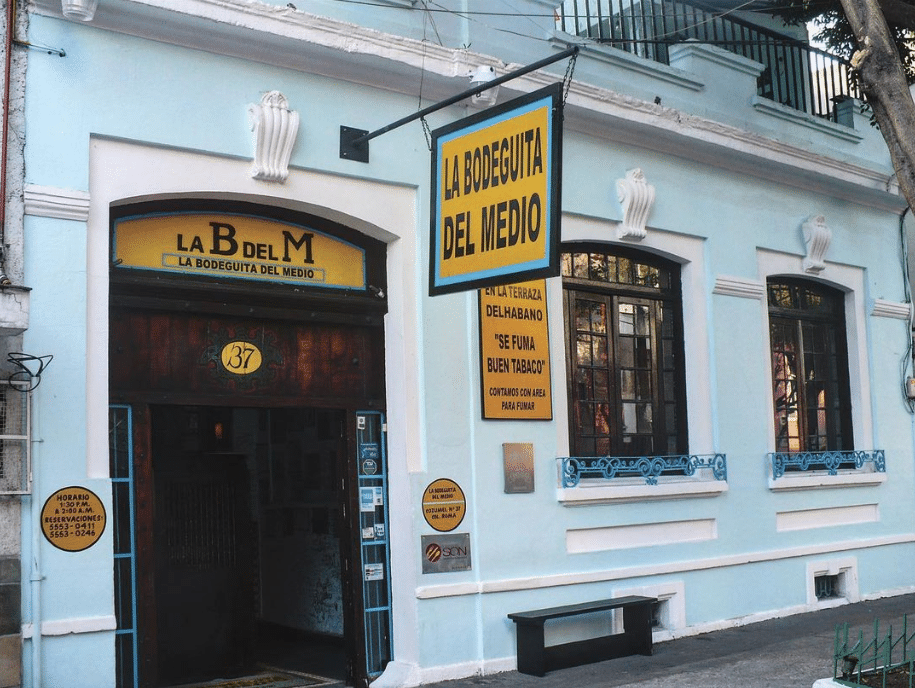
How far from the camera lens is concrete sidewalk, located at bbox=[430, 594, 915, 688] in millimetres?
8594

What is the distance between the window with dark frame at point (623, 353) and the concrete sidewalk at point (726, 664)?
6.31ft

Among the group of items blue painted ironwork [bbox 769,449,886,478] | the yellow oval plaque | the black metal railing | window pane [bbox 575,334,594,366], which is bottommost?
blue painted ironwork [bbox 769,449,886,478]

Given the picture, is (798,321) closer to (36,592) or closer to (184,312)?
(184,312)

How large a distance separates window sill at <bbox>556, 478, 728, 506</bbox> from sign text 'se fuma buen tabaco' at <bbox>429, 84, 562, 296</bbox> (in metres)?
2.85

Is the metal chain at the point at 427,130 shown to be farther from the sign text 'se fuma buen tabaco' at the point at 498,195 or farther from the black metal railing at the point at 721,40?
the black metal railing at the point at 721,40

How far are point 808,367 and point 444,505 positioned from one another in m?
6.03

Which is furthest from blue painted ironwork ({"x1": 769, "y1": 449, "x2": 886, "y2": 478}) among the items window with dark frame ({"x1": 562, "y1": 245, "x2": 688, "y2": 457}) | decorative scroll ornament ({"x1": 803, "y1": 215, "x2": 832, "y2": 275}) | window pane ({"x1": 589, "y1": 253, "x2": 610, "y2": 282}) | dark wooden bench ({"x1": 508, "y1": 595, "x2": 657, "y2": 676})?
window pane ({"x1": 589, "y1": 253, "x2": 610, "y2": 282})

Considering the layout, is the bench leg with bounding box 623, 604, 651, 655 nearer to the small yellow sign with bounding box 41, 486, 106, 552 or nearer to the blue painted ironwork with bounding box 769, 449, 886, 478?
the blue painted ironwork with bounding box 769, 449, 886, 478

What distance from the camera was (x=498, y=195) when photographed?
7.60 metres

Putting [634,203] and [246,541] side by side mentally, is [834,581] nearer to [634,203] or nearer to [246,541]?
[634,203]

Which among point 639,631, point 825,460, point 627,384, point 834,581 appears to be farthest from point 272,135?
point 834,581

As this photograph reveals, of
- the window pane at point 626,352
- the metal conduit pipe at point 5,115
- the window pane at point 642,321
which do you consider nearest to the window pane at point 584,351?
the window pane at point 626,352

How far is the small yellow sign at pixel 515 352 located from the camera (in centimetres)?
950

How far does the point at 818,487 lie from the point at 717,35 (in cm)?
527
